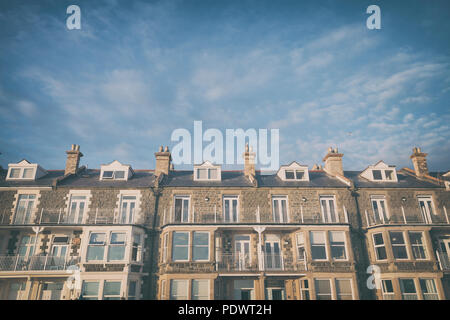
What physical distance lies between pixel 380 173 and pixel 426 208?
4069mm

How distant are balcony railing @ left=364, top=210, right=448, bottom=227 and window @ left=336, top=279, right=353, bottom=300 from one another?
4618mm

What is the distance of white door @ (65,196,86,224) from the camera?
2168 cm

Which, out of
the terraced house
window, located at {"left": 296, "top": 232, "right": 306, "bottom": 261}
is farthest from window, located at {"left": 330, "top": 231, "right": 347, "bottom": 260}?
window, located at {"left": 296, "top": 232, "right": 306, "bottom": 261}

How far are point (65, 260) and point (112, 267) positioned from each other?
3.60 m

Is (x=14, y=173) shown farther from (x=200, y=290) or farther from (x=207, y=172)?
(x=200, y=290)

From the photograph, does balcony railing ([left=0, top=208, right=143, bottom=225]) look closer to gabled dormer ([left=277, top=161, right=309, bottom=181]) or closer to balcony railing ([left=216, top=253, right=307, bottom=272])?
balcony railing ([left=216, top=253, right=307, bottom=272])

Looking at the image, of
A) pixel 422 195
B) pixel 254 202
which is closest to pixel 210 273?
pixel 254 202

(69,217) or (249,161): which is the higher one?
(249,161)

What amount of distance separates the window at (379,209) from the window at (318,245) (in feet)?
16.0

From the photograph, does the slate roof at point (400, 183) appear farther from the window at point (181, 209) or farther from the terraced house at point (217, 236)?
the window at point (181, 209)

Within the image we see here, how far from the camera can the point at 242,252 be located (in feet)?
69.2

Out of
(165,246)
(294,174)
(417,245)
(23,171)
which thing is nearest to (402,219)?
(417,245)

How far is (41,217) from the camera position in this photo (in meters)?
21.4
